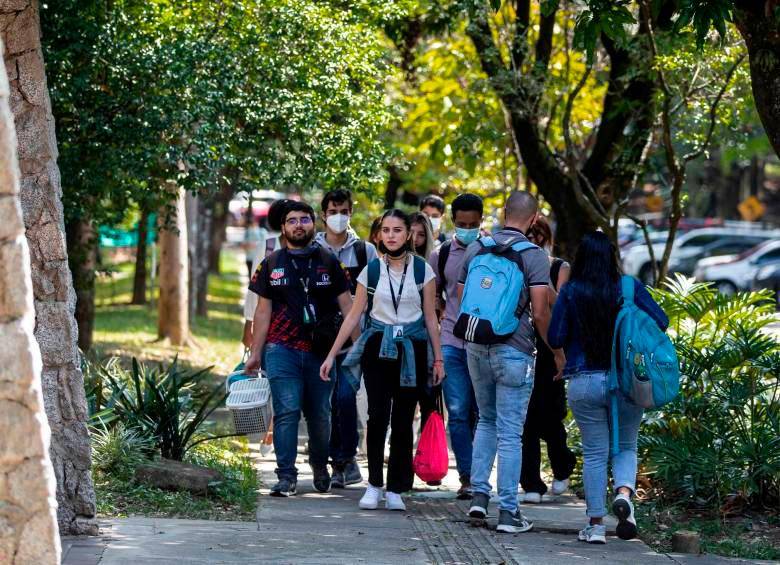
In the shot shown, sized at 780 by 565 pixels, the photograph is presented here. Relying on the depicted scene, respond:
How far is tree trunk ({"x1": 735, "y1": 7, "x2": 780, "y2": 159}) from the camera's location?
764cm

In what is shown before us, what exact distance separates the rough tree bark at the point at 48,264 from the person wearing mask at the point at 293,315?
1837 mm

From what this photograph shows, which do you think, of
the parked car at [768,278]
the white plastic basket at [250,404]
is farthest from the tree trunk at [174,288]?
the parked car at [768,278]

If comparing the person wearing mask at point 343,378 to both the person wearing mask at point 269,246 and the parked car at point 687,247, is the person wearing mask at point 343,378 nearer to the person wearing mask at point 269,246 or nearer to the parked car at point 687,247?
the person wearing mask at point 269,246

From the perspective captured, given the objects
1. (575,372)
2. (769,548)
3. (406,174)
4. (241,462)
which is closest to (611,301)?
(575,372)

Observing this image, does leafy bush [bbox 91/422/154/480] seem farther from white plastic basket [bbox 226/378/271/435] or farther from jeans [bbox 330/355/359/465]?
jeans [bbox 330/355/359/465]

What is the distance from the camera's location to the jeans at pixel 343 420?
8.86 metres

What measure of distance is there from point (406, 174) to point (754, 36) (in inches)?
500

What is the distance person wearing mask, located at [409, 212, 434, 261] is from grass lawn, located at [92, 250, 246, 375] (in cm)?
485

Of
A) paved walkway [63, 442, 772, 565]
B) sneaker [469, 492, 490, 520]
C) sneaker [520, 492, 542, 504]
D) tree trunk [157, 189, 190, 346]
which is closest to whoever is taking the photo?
paved walkway [63, 442, 772, 565]

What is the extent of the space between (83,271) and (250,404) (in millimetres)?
7245

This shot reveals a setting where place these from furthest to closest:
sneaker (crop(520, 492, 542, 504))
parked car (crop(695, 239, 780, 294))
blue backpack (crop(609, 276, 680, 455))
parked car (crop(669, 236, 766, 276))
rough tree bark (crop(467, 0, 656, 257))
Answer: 1. parked car (crop(669, 236, 766, 276))
2. parked car (crop(695, 239, 780, 294))
3. rough tree bark (crop(467, 0, 656, 257))
4. sneaker (crop(520, 492, 542, 504))
5. blue backpack (crop(609, 276, 680, 455))

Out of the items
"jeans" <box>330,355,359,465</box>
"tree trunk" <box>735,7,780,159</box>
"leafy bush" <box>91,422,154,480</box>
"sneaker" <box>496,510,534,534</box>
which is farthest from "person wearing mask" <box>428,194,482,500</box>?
"leafy bush" <box>91,422,154,480</box>

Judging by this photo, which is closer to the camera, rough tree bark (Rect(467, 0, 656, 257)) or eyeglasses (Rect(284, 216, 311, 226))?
eyeglasses (Rect(284, 216, 311, 226))

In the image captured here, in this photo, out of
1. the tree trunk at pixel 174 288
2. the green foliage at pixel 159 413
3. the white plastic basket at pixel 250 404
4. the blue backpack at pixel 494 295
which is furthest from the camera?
the tree trunk at pixel 174 288
